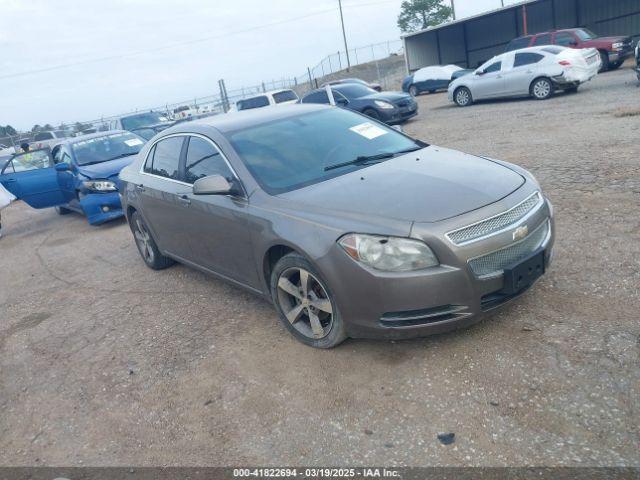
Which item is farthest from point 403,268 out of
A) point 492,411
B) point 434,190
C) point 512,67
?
point 512,67

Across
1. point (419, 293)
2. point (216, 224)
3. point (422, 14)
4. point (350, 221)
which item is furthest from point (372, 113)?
point (422, 14)

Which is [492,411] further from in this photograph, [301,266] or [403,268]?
[301,266]

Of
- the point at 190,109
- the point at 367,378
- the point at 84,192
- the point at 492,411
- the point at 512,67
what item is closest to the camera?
the point at 492,411

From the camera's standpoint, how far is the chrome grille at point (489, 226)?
124 inches

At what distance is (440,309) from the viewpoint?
322 centimetres

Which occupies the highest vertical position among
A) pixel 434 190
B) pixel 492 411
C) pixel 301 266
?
pixel 434 190

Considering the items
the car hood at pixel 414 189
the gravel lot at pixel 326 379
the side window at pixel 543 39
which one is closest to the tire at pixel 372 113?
the side window at pixel 543 39

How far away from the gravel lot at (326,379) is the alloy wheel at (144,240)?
420mm

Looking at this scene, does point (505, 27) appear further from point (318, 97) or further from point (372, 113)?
point (372, 113)

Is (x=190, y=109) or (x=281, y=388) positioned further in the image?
(x=190, y=109)

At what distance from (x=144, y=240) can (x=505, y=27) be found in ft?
97.7

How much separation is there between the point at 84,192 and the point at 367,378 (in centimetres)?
750

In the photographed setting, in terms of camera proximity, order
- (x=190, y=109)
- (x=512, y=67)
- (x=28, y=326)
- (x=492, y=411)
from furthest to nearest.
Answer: (x=190, y=109) < (x=512, y=67) < (x=28, y=326) < (x=492, y=411)

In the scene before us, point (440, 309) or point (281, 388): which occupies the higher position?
point (440, 309)
